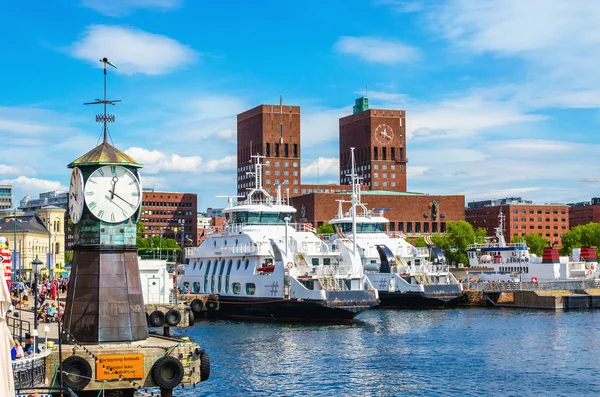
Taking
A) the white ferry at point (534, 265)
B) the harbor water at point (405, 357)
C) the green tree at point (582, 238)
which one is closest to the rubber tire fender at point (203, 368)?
the harbor water at point (405, 357)

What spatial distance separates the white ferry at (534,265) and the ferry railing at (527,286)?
7.20ft

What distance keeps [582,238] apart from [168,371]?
4901 inches

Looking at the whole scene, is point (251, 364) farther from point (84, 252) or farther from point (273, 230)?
point (273, 230)

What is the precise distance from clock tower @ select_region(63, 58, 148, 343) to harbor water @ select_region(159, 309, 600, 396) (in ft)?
31.0

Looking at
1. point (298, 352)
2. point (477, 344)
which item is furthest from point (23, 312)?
point (477, 344)

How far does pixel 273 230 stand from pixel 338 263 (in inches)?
321

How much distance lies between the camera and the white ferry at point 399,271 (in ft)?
283

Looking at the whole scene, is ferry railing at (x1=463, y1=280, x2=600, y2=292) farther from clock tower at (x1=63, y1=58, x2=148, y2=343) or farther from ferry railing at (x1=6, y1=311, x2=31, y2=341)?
clock tower at (x1=63, y1=58, x2=148, y2=343)

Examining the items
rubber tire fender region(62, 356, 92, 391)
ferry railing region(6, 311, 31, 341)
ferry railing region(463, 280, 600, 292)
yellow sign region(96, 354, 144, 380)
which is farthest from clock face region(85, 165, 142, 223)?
ferry railing region(463, 280, 600, 292)

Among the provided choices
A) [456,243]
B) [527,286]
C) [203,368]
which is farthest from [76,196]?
[456,243]

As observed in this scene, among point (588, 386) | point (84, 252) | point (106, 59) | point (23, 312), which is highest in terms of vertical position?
point (106, 59)

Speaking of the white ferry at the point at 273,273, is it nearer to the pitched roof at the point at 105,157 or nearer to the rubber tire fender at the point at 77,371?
the pitched roof at the point at 105,157

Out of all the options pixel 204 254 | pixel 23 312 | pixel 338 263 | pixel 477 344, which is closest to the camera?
pixel 23 312

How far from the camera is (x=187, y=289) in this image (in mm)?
86750
